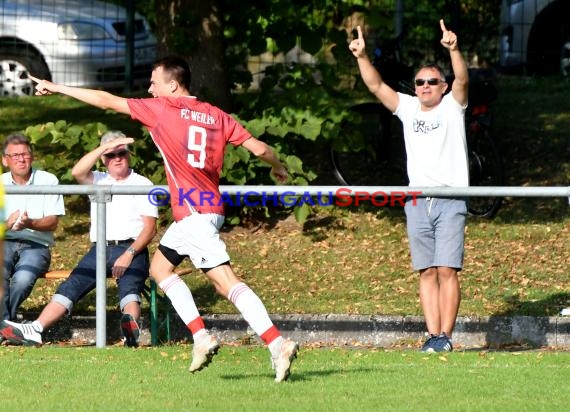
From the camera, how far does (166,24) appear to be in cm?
1556

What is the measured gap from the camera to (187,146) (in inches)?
356

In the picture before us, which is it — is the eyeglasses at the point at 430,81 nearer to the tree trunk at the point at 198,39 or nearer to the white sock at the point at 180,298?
the white sock at the point at 180,298

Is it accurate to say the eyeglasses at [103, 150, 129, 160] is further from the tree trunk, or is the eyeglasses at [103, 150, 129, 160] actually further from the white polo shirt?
the tree trunk

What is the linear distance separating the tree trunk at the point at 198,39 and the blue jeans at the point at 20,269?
3.98m

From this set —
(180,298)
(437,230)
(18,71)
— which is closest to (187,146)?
(180,298)

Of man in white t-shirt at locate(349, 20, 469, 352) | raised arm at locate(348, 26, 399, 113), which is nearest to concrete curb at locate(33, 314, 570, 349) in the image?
man in white t-shirt at locate(349, 20, 469, 352)

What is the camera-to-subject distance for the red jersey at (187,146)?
356 inches

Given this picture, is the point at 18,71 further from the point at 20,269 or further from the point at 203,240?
the point at 203,240

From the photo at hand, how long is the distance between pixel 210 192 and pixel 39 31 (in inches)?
455

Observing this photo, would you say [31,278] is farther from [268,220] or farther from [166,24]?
[166,24]

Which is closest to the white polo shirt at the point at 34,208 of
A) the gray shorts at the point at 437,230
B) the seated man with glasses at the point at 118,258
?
the seated man with glasses at the point at 118,258

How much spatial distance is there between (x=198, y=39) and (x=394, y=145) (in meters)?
2.76

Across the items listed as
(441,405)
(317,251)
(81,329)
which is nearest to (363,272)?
(317,251)

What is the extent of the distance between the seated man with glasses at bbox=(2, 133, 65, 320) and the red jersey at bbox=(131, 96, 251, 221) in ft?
9.03
